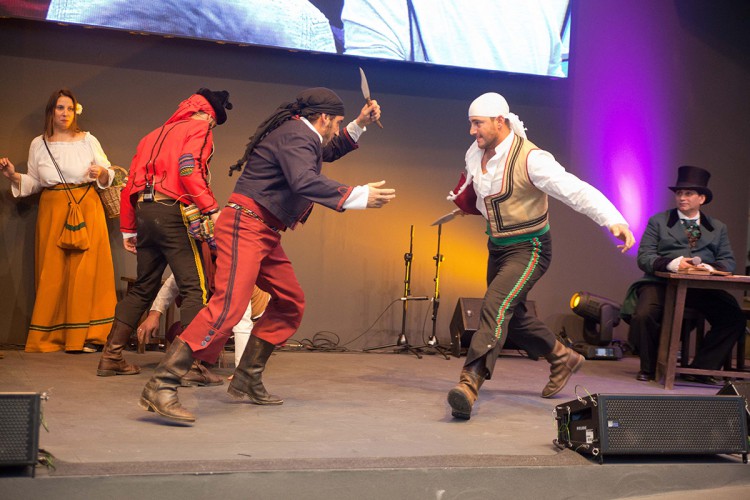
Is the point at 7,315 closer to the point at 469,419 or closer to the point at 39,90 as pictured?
the point at 39,90

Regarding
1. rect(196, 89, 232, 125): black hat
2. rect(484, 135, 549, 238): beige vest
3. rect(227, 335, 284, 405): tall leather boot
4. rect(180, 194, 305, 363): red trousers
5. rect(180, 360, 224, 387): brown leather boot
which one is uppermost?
rect(196, 89, 232, 125): black hat

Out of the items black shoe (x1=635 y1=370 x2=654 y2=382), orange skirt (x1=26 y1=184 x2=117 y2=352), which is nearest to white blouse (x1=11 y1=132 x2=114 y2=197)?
orange skirt (x1=26 y1=184 x2=117 y2=352)

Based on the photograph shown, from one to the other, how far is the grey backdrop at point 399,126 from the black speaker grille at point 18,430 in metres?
3.77

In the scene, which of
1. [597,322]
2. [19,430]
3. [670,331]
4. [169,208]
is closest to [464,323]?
[597,322]

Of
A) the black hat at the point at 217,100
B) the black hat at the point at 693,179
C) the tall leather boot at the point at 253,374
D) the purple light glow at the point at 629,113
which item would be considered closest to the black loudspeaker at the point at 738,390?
the tall leather boot at the point at 253,374

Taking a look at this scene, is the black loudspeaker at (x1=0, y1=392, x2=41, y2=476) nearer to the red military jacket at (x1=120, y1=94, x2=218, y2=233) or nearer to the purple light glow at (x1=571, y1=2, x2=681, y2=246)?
the red military jacket at (x1=120, y1=94, x2=218, y2=233)

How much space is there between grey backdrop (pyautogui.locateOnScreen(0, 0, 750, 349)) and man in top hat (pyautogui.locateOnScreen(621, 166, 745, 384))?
1.48 meters

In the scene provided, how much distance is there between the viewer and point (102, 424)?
3615mm

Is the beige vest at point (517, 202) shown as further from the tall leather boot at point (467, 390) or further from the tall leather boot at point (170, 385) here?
the tall leather boot at point (170, 385)

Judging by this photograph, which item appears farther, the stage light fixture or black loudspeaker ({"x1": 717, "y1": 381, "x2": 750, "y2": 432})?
the stage light fixture

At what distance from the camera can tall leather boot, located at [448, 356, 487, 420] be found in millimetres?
4004

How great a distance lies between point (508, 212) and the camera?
437cm

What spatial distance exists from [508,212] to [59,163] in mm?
3297

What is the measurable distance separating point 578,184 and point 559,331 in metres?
3.43
